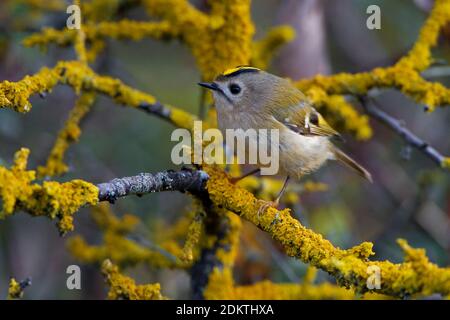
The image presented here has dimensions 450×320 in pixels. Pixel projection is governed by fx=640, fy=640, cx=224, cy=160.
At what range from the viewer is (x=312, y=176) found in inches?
151

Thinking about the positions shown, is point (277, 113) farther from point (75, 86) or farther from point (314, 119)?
point (75, 86)

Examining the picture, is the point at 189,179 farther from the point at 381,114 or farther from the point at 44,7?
the point at 44,7

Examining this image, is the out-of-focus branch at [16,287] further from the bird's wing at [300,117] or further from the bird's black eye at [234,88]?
the bird's wing at [300,117]

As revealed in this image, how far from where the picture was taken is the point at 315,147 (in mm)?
2861

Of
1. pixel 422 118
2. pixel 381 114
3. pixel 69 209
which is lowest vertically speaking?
pixel 69 209

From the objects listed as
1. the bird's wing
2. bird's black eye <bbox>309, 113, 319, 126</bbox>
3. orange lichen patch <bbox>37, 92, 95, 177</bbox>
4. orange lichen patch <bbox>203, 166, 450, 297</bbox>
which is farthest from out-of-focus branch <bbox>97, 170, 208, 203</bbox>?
bird's black eye <bbox>309, 113, 319, 126</bbox>

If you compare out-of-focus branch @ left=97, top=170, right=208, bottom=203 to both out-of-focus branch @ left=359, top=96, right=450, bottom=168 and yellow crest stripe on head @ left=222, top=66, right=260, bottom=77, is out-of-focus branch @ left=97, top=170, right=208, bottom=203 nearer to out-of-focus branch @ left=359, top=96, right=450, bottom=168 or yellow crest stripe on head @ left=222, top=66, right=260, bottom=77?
yellow crest stripe on head @ left=222, top=66, right=260, bottom=77

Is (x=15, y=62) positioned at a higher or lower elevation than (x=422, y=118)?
higher

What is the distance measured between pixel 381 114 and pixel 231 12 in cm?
77

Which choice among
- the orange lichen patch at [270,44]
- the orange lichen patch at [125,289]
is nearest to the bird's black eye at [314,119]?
the orange lichen patch at [270,44]

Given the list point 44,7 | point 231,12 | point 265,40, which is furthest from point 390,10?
point 44,7

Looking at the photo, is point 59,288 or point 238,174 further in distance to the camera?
point 59,288

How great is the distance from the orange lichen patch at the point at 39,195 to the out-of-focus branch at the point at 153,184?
0.08 m

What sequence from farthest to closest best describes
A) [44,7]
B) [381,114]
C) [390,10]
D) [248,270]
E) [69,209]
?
[390,10] → [44,7] → [248,270] → [381,114] → [69,209]
